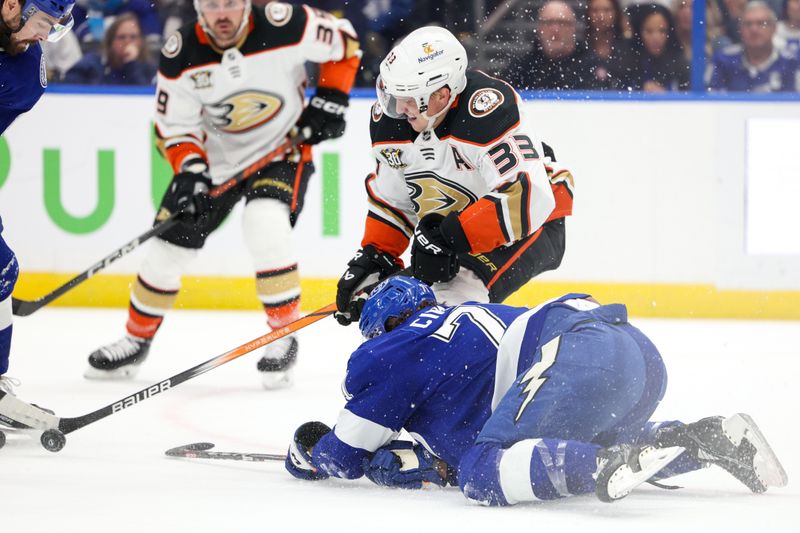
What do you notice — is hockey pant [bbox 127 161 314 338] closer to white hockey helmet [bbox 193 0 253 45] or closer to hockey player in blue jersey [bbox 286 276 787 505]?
white hockey helmet [bbox 193 0 253 45]

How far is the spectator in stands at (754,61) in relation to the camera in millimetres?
6137

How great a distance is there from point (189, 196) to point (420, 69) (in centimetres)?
153

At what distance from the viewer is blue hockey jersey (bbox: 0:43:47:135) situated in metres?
3.57

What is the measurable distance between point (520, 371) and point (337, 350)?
2.63m

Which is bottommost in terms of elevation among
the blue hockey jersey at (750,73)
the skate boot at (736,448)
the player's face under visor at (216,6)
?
the skate boot at (736,448)

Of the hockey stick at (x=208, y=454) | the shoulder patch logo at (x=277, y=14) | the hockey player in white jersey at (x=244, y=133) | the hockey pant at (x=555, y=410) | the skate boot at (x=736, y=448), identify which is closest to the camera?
the hockey pant at (x=555, y=410)

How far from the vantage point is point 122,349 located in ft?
15.8

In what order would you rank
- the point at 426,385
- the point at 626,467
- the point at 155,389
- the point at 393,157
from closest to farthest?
the point at 626,467, the point at 426,385, the point at 155,389, the point at 393,157

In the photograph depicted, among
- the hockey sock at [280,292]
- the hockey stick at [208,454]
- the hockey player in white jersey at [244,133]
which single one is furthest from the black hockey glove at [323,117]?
the hockey stick at [208,454]

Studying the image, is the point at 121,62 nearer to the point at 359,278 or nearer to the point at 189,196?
the point at 189,196

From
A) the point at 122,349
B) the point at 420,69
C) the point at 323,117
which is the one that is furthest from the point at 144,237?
the point at 420,69

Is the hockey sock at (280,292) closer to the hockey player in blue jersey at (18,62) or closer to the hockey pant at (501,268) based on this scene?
the hockey pant at (501,268)

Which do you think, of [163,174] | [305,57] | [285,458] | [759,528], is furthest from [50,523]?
[163,174]

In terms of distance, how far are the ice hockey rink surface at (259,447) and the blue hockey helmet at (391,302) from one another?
358 millimetres
